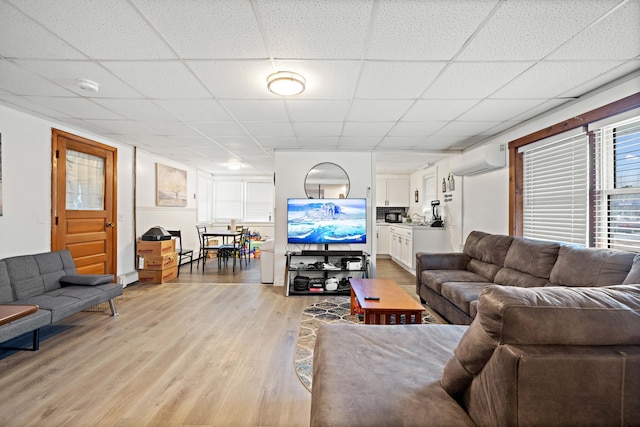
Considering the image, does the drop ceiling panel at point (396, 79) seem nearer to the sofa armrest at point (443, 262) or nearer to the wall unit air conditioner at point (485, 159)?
the wall unit air conditioner at point (485, 159)

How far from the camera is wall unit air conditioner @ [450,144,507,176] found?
373 cm

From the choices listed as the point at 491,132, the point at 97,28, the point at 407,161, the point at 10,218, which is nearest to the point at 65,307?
the point at 10,218

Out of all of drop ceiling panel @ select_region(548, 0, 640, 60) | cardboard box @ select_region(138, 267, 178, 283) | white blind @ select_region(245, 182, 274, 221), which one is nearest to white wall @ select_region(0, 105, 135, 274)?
cardboard box @ select_region(138, 267, 178, 283)

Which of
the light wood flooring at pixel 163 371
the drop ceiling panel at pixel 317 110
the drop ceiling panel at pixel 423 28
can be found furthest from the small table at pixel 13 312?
the drop ceiling panel at pixel 423 28

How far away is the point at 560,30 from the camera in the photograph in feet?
5.49

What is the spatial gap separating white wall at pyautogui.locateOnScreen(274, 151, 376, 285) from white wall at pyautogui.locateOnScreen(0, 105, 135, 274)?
2.92 m

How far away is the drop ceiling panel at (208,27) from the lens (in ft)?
Result: 4.96

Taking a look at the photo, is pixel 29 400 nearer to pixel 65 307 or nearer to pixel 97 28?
pixel 65 307

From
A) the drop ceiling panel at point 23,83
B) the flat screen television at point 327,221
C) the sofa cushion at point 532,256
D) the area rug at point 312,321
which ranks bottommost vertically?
the area rug at point 312,321

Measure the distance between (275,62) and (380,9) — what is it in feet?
2.82

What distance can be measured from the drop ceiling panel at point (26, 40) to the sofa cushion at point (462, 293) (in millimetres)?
3745

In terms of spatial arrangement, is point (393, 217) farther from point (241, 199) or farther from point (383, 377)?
point (383, 377)

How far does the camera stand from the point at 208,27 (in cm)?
167

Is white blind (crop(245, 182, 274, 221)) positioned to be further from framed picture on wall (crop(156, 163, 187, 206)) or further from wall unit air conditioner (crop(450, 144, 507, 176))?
wall unit air conditioner (crop(450, 144, 507, 176))
